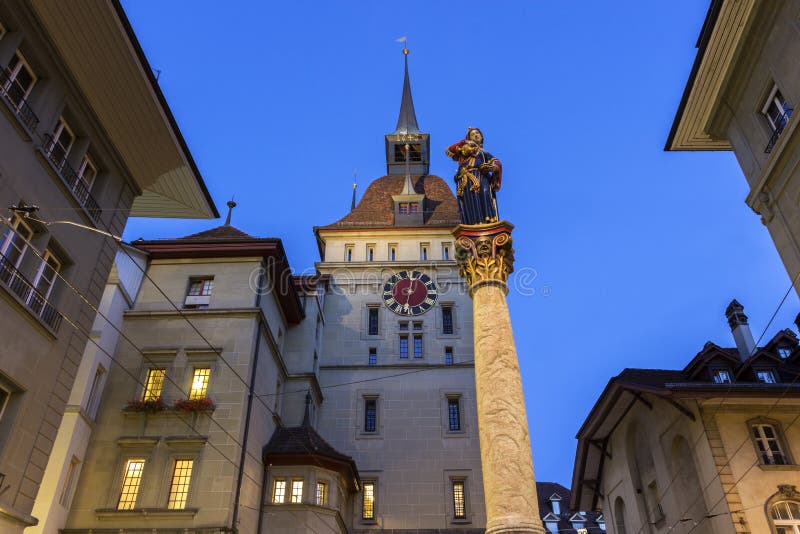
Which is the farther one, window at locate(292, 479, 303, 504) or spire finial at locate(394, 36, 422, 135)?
spire finial at locate(394, 36, 422, 135)

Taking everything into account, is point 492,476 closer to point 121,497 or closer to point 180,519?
point 180,519

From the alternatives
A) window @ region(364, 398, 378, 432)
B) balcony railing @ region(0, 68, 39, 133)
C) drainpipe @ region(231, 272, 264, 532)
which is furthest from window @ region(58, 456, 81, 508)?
window @ region(364, 398, 378, 432)

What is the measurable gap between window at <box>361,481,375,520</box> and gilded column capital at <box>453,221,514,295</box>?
21268mm

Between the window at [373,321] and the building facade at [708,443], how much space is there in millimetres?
15068

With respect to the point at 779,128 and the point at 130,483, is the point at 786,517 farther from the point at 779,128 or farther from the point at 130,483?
the point at 130,483

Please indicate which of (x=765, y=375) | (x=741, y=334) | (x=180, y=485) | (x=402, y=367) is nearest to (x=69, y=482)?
(x=180, y=485)

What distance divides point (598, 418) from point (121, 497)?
19548 millimetres

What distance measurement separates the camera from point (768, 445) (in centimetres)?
2188

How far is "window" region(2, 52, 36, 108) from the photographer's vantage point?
16.5 meters

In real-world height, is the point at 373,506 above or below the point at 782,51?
below

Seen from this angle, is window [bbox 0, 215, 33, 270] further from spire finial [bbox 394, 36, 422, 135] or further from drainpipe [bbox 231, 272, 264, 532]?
spire finial [bbox 394, 36, 422, 135]

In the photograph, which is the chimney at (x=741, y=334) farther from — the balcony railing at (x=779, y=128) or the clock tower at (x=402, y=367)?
the clock tower at (x=402, y=367)

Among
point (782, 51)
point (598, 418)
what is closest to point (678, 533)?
point (598, 418)

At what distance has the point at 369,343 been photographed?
132ft
